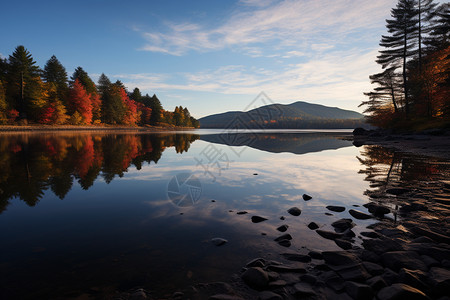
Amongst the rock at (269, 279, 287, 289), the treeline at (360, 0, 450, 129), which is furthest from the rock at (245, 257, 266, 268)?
the treeline at (360, 0, 450, 129)

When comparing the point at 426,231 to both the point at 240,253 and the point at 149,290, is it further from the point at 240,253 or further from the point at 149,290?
the point at 149,290

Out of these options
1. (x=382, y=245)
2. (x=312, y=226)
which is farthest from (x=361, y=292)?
(x=312, y=226)

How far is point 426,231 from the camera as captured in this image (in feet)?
16.9

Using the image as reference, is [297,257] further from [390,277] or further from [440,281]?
[440,281]

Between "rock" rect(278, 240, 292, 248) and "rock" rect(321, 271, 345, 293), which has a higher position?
"rock" rect(321, 271, 345, 293)

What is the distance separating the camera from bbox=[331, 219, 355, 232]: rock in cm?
583

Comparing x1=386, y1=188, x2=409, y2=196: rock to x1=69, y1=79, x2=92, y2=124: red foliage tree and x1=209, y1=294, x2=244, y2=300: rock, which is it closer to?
x1=209, y1=294, x2=244, y2=300: rock

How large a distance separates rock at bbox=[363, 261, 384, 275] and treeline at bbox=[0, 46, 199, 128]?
2884 inches

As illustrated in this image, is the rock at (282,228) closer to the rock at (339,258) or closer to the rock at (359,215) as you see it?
the rock at (339,258)

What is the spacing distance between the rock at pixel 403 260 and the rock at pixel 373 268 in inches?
11.1

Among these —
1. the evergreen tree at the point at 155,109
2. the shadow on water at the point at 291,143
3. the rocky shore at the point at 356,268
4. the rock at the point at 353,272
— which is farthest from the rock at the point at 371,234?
the evergreen tree at the point at 155,109

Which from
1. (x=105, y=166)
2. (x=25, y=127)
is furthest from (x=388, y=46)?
(x=25, y=127)

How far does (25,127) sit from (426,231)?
76636 mm

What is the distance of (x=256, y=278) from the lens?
3600mm
